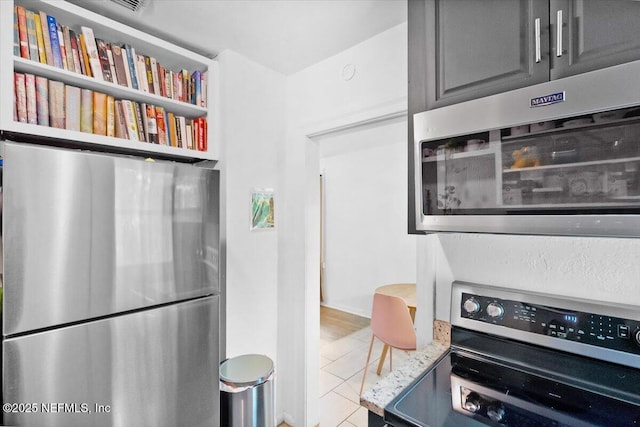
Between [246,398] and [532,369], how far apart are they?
4.28 feet

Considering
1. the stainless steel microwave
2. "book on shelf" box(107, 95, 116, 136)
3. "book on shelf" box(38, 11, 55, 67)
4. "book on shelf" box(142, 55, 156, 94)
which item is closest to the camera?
the stainless steel microwave

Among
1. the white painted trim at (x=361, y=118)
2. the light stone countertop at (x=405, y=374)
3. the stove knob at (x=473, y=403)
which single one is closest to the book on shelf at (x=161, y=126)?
the white painted trim at (x=361, y=118)

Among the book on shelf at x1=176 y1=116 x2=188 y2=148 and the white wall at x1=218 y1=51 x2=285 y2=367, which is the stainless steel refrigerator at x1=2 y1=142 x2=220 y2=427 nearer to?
the white wall at x1=218 y1=51 x2=285 y2=367

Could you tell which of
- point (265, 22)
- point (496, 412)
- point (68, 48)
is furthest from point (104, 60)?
point (496, 412)

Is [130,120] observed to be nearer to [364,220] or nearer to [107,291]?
[107,291]

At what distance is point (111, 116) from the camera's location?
1.56 metres

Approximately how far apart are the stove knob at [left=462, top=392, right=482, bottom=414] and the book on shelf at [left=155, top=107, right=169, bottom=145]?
189cm

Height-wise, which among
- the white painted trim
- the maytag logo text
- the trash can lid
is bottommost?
the trash can lid

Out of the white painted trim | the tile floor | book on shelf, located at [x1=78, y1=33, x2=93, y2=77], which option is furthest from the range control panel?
book on shelf, located at [x1=78, y1=33, x2=93, y2=77]

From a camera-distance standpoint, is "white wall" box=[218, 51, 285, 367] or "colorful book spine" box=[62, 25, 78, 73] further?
"white wall" box=[218, 51, 285, 367]

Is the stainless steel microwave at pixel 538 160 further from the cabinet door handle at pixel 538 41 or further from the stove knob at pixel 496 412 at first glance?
→ the stove knob at pixel 496 412

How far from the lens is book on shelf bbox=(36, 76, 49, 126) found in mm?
1332

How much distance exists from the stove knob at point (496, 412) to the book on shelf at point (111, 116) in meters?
1.98

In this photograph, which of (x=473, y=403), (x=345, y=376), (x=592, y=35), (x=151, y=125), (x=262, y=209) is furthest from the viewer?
(x=345, y=376)
